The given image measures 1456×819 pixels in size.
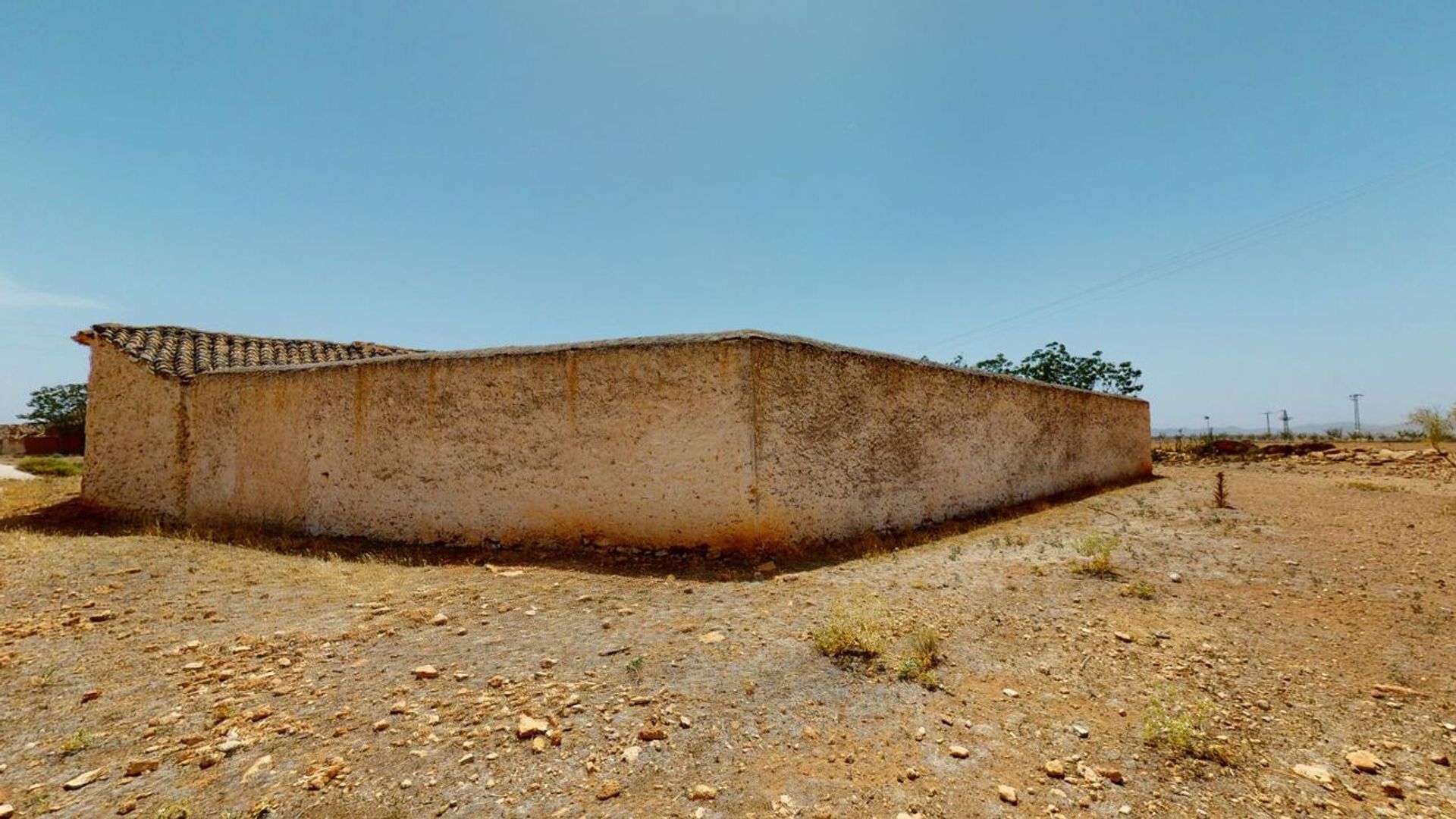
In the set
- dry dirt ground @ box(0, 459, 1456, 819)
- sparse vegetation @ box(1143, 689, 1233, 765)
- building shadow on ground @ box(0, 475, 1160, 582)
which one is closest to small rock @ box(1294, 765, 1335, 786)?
dry dirt ground @ box(0, 459, 1456, 819)

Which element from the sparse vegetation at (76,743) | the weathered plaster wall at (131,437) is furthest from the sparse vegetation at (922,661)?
the weathered plaster wall at (131,437)

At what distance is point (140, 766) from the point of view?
261cm

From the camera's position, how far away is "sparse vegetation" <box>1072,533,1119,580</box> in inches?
218

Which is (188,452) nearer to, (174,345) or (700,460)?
(174,345)

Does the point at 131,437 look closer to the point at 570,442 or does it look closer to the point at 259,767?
the point at 570,442

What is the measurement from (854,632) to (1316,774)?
215cm

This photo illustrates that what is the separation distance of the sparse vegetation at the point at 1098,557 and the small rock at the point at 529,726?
501 centimetres

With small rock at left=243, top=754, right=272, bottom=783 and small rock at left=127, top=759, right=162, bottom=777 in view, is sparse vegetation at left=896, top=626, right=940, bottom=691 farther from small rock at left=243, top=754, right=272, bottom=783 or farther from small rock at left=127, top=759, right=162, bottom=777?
small rock at left=127, top=759, right=162, bottom=777

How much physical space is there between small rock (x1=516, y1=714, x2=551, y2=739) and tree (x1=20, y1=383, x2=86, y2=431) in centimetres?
4212

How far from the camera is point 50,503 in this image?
1049 centimetres

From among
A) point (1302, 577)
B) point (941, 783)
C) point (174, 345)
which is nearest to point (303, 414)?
point (174, 345)

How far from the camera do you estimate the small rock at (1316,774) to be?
100 inches

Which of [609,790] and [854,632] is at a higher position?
[854,632]

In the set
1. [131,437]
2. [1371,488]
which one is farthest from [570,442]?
[1371,488]
